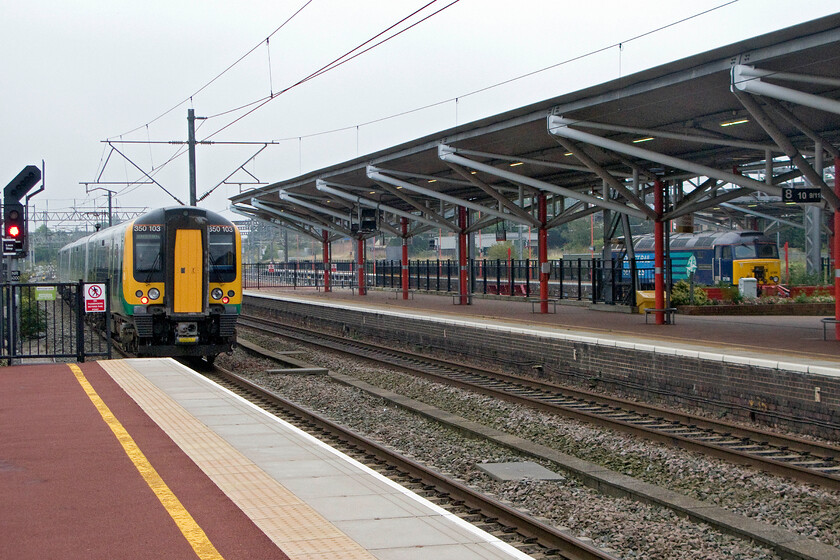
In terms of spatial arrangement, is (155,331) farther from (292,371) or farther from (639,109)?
(639,109)

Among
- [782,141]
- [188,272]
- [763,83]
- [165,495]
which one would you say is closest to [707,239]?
[782,141]

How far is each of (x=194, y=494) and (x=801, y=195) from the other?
12.6 m

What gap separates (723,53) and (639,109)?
142 inches

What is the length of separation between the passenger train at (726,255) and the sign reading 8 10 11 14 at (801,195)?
1880 centimetres

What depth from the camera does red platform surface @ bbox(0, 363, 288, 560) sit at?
5.30 metres

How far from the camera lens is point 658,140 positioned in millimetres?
20531

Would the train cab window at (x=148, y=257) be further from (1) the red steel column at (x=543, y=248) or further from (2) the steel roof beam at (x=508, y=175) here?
(1) the red steel column at (x=543, y=248)

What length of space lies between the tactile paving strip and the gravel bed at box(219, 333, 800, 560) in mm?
2225

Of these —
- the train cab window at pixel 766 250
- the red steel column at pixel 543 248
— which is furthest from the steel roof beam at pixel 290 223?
the train cab window at pixel 766 250

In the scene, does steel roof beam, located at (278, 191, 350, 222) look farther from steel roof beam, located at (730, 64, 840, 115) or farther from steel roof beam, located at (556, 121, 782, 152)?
steel roof beam, located at (730, 64, 840, 115)

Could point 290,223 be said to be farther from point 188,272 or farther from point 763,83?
point 763,83

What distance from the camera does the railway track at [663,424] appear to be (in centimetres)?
927

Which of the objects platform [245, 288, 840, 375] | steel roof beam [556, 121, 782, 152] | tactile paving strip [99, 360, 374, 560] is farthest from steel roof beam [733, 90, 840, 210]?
tactile paving strip [99, 360, 374, 560]

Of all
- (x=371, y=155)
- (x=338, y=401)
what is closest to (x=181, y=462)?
(x=338, y=401)
